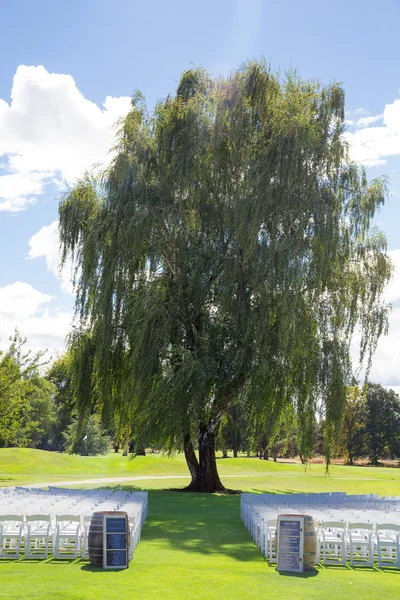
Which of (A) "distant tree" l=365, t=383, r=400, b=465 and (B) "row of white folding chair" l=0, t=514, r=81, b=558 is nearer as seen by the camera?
(B) "row of white folding chair" l=0, t=514, r=81, b=558

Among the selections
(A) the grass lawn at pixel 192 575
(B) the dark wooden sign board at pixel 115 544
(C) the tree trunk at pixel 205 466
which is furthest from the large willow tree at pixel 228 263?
(B) the dark wooden sign board at pixel 115 544

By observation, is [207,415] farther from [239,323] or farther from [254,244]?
[254,244]

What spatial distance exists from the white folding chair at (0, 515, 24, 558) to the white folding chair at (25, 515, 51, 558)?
0.52 ft

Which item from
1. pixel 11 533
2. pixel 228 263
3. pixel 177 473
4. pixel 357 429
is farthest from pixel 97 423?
pixel 11 533

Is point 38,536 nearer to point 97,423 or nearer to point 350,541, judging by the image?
point 350,541

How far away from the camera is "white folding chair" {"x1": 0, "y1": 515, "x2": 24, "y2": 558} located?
11812mm

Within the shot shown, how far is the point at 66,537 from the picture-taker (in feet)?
40.3

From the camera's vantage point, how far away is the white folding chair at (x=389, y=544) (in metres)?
12.0

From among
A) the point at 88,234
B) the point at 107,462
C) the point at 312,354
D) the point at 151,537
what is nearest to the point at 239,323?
the point at 312,354

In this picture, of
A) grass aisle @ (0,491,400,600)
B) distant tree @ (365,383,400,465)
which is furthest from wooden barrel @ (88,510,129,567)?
distant tree @ (365,383,400,465)

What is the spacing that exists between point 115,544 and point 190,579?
1542mm

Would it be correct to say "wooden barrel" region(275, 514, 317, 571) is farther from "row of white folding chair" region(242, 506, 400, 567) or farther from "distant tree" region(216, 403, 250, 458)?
"distant tree" region(216, 403, 250, 458)

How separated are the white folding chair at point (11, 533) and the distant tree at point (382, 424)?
66587 millimetres

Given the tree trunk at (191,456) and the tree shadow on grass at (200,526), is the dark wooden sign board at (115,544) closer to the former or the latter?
the tree shadow on grass at (200,526)
